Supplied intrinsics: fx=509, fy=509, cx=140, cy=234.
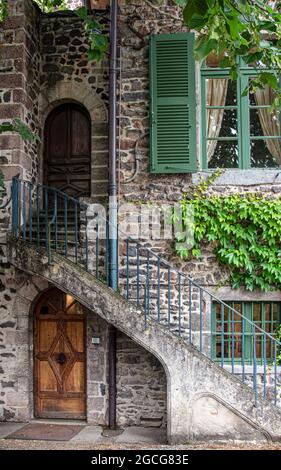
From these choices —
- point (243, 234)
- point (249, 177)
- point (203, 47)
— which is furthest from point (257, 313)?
point (203, 47)

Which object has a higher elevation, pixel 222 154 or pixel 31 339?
pixel 222 154

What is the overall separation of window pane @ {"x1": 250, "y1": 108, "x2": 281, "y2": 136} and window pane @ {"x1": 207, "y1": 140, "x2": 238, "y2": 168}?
1.23 feet

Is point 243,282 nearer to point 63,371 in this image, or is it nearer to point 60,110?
point 63,371

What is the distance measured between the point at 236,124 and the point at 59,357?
4.45 meters

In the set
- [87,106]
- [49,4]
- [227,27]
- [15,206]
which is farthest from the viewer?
[49,4]

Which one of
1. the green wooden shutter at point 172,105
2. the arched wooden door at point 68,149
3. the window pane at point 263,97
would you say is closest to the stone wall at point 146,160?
the green wooden shutter at point 172,105

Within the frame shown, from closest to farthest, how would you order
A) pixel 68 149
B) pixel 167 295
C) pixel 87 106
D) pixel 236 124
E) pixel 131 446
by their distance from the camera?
pixel 131 446
pixel 167 295
pixel 236 124
pixel 87 106
pixel 68 149

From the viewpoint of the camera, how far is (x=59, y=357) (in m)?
7.83

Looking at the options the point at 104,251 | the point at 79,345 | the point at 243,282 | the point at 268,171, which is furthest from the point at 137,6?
the point at 79,345

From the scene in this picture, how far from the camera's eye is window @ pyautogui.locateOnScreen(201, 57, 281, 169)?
754 centimetres

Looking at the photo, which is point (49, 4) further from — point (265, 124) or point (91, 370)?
point (91, 370)

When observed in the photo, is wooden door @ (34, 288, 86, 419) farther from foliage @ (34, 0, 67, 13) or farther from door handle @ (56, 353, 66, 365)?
foliage @ (34, 0, 67, 13)

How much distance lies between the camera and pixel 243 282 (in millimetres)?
7258

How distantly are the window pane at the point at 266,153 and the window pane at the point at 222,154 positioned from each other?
267 mm
